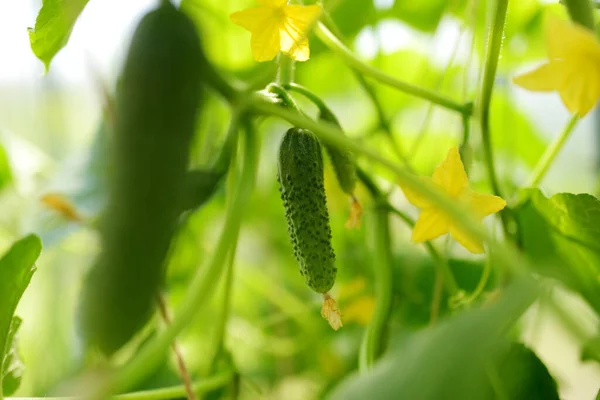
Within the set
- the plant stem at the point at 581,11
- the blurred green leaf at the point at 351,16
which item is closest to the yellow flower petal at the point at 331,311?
the plant stem at the point at 581,11

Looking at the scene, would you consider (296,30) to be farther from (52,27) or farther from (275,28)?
(52,27)

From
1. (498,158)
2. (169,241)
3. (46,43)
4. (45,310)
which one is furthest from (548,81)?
(45,310)

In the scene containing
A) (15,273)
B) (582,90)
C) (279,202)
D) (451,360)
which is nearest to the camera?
(451,360)

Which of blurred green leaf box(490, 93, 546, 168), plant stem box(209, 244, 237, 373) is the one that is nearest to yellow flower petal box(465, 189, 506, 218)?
plant stem box(209, 244, 237, 373)

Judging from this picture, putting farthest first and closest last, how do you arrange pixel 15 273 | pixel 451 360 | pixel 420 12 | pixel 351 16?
pixel 420 12, pixel 351 16, pixel 15 273, pixel 451 360

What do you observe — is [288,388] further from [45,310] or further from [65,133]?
[65,133]

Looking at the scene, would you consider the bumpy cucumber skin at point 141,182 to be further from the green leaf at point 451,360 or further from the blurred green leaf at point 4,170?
the blurred green leaf at point 4,170

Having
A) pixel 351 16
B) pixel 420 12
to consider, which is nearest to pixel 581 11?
pixel 351 16
